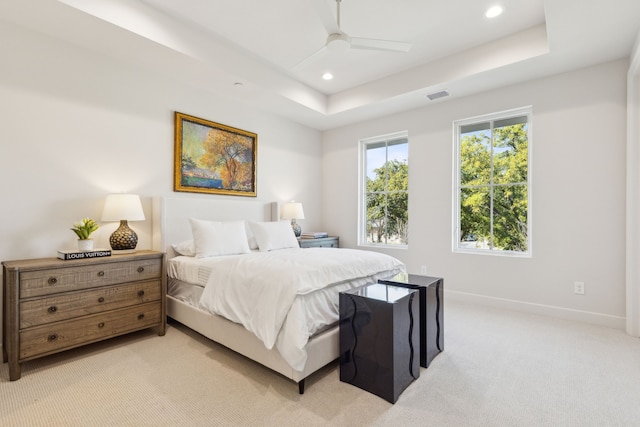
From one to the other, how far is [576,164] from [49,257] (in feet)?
17.3

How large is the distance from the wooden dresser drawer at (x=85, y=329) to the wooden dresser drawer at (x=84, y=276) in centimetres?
26

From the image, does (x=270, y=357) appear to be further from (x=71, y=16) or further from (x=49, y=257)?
(x=71, y=16)

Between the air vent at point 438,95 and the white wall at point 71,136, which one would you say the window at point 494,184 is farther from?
the white wall at point 71,136

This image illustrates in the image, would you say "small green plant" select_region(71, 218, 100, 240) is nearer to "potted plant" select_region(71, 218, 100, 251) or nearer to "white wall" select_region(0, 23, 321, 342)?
"potted plant" select_region(71, 218, 100, 251)

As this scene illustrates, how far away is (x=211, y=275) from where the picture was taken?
8.49 ft

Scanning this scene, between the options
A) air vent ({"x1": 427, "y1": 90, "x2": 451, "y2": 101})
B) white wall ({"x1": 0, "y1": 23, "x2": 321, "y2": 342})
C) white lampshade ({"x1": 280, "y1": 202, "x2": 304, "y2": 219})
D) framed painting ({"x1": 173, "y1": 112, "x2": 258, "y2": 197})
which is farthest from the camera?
white lampshade ({"x1": 280, "y1": 202, "x2": 304, "y2": 219})

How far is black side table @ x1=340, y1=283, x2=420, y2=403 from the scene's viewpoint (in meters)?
1.84

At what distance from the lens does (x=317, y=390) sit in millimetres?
1967

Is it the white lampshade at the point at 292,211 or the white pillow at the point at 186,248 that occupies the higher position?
the white lampshade at the point at 292,211

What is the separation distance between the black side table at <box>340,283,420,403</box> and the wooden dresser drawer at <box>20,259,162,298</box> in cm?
190

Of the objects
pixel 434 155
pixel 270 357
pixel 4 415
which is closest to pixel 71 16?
pixel 4 415

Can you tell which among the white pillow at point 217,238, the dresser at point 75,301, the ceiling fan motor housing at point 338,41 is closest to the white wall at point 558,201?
the ceiling fan motor housing at point 338,41

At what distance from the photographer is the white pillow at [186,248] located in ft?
10.6

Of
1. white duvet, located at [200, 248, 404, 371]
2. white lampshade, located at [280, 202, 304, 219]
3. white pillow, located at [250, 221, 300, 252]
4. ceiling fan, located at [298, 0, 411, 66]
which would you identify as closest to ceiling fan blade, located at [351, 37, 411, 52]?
ceiling fan, located at [298, 0, 411, 66]
